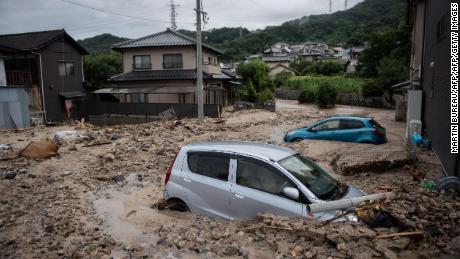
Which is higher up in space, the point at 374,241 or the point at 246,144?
the point at 246,144

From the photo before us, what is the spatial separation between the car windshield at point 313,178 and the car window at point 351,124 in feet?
25.8

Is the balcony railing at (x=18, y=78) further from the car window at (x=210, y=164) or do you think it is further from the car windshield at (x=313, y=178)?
the car windshield at (x=313, y=178)

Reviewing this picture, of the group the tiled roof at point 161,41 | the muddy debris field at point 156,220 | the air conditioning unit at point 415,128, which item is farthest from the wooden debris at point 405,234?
the tiled roof at point 161,41

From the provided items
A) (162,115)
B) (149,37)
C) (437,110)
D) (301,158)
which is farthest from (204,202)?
(149,37)

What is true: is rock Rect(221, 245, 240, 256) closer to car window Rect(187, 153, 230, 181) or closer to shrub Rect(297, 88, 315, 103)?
car window Rect(187, 153, 230, 181)

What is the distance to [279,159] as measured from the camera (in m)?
5.91

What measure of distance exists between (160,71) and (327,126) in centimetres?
2123

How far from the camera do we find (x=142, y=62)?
32500 mm

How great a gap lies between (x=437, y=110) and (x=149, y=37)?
2766 cm

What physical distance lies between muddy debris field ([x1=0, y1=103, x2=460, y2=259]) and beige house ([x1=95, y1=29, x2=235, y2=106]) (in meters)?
18.1

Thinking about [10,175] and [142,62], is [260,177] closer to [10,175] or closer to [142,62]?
[10,175]

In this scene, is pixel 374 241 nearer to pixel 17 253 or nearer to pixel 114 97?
pixel 17 253

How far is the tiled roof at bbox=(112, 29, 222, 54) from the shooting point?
30984 mm

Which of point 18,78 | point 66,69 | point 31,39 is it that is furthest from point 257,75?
point 18,78
